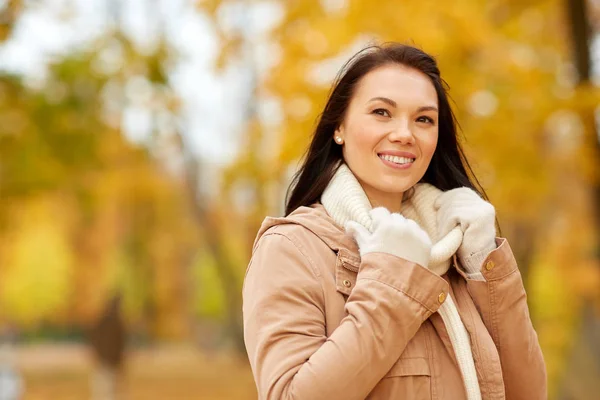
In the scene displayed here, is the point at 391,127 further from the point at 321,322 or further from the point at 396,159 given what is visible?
the point at 321,322

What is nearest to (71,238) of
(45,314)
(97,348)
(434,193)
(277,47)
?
(45,314)

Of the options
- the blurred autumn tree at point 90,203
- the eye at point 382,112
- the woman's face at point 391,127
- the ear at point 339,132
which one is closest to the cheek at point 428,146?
the woman's face at point 391,127

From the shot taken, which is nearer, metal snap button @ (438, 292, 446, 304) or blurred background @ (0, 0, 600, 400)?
metal snap button @ (438, 292, 446, 304)

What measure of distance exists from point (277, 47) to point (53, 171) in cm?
377

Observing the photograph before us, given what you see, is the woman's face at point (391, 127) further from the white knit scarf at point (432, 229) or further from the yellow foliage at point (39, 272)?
the yellow foliage at point (39, 272)

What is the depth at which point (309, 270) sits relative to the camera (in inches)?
72.8

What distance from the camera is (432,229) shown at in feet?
7.09

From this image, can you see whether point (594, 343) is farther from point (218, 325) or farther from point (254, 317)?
point (218, 325)

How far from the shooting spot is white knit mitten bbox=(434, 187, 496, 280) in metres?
2.03

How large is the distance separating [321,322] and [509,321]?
52cm

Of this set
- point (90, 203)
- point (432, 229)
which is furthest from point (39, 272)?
point (432, 229)

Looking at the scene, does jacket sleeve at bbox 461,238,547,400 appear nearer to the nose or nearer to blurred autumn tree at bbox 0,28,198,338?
the nose

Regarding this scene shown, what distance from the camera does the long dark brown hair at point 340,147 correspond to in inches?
83.2

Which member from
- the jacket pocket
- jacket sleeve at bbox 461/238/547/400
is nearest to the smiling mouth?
jacket sleeve at bbox 461/238/547/400
